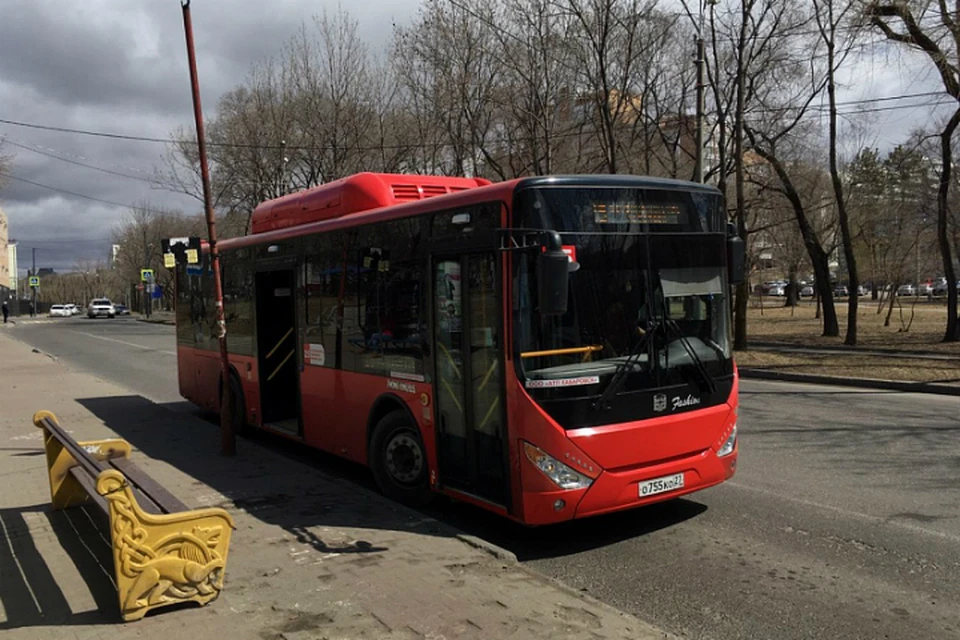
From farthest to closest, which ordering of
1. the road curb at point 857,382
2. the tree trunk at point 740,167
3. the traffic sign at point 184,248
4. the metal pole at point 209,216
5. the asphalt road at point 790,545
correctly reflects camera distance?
the tree trunk at point 740,167
the road curb at point 857,382
the traffic sign at point 184,248
the metal pole at point 209,216
the asphalt road at point 790,545

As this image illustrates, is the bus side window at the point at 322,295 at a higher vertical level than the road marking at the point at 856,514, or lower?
higher

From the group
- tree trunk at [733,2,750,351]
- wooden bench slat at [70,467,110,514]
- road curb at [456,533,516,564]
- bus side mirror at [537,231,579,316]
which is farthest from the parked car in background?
bus side mirror at [537,231,579,316]

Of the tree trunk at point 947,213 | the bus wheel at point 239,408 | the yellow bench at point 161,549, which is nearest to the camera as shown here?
the yellow bench at point 161,549

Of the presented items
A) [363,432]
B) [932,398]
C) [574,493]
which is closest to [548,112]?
[932,398]

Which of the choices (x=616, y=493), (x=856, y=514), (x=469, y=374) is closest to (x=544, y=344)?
(x=469, y=374)

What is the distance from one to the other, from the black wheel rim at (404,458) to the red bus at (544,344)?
16mm

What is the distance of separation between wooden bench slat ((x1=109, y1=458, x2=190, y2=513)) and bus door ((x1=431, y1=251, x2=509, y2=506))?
2082 mm

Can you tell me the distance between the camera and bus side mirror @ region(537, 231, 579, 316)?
16.2ft

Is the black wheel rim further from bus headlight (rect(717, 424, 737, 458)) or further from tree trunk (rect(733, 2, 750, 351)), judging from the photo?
tree trunk (rect(733, 2, 750, 351))

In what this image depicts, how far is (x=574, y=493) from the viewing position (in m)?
5.30

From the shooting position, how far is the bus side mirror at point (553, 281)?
4.93 m

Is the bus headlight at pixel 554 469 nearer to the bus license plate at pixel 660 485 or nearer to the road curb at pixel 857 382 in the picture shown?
the bus license plate at pixel 660 485

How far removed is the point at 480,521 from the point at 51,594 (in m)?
3.17

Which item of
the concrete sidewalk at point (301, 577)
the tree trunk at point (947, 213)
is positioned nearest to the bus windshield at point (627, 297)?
the concrete sidewalk at point (301, 577)
